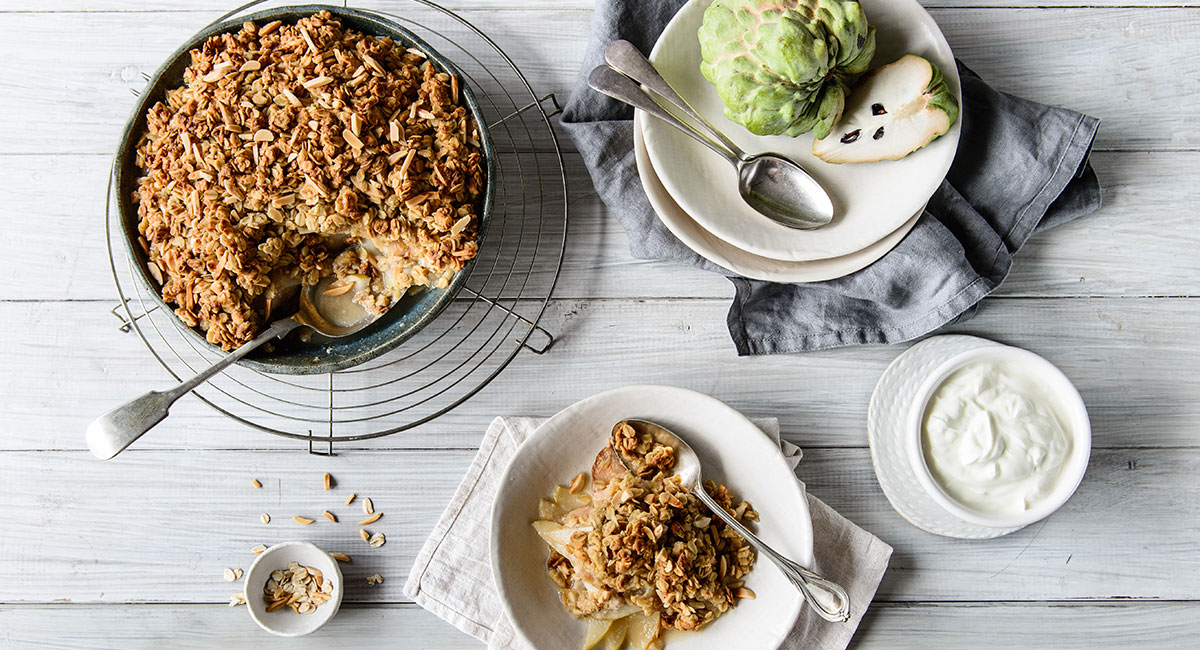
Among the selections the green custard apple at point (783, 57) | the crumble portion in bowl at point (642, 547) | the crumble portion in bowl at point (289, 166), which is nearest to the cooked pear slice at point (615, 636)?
the crumble portion in bowl at point (642, 547)

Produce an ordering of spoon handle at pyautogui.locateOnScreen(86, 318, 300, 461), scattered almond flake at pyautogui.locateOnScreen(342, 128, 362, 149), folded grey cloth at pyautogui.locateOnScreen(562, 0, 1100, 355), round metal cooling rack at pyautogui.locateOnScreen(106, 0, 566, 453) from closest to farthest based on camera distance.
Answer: spoon handle at pyautogui.locateOnScreen(86, 318, 300, 461) → scattered almond flake at pyautogui.locateOnScreen(342, 128, 362, 149) → folded grey cloth at pyautogui.locateOnScreen(562, 0, 1100, 355) → round metal cooling rack at pyautogui.locateOnScreen(106, 0, 566, 453)

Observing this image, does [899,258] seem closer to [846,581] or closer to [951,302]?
[951,302]

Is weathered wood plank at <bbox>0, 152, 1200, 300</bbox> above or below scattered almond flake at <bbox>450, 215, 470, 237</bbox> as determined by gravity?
below

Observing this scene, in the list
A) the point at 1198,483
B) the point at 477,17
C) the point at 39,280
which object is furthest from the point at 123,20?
the point at 1198,483

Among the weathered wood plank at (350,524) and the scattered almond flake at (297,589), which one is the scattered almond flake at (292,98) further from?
the scattered almond flake at (297,589)

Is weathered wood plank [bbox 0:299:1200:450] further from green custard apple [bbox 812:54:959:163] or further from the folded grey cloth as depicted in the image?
green custard apple [bbox 812:54:959:163]

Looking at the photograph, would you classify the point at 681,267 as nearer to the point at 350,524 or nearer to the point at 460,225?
the point at 460,225

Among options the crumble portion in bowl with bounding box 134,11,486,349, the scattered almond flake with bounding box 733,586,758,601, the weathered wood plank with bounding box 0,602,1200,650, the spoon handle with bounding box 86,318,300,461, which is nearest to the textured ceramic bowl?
the crumble portion in bowl with bounding box 134,11,486,349
